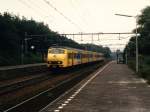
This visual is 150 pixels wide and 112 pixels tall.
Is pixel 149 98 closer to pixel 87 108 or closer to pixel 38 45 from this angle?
pixel 87 108

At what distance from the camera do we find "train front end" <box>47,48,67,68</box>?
42.9 meters

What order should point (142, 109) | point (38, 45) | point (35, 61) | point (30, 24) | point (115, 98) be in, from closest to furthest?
point (142, 109), point (115, 98), point (35, 61), point (38, 45), point (30, 24)

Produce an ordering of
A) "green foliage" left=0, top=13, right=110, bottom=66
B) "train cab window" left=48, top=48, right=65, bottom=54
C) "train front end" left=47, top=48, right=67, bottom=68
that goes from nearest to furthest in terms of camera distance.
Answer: "train front end" left=47, top=48, right=67, bottom=68
"train cab window" left=48, top=48, right=65, bottom=54
"green foliage" left=0, top=13, right=110, bottom=66

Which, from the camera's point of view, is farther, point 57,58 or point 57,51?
point 57,51

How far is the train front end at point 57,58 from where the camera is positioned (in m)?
42.9

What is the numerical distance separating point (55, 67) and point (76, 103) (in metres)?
26.3

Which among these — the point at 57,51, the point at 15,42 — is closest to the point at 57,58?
the point at 57,51

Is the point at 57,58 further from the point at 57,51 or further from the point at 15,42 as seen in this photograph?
the point at 15,42

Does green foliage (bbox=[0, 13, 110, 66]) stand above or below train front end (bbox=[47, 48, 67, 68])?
above

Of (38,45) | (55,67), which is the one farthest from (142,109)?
(38,45)

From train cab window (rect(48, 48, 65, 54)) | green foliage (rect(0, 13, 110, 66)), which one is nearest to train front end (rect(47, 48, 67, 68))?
train cab window (rect(48, 48, 65, 54))

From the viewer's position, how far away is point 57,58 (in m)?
43.2

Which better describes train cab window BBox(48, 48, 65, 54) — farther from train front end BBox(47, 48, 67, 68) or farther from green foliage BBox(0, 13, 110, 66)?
green foliage BBox(0, 13, 110, 66)

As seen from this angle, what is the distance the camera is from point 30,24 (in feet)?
320
